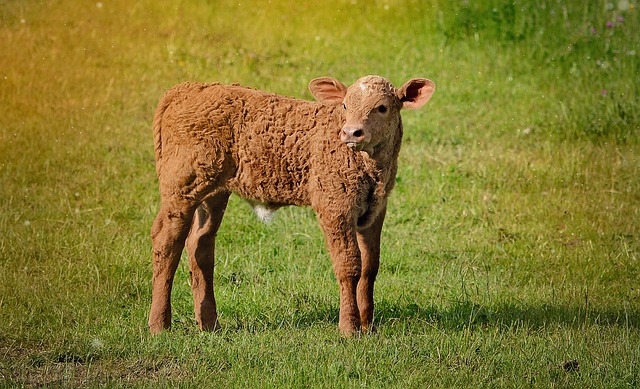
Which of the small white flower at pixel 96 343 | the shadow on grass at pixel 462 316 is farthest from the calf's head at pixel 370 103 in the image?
the small white flower at pixel 96 343

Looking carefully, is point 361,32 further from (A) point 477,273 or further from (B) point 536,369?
(B) point 536,369

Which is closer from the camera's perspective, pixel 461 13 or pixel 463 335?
pixel 463 335

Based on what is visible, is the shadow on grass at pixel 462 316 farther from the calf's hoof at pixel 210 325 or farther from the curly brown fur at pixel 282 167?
the curly brown fur at pixel 282 167

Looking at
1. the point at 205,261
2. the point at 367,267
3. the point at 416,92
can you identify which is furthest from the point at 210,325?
the point at 416,92

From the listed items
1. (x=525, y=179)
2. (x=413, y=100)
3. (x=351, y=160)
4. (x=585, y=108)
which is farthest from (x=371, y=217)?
(x=585, y=108)

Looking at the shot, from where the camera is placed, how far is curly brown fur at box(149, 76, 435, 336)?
7.88m

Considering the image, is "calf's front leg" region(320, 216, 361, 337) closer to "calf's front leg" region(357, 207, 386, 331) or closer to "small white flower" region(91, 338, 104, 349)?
"calf's front leg" region(357, 207, 386, 331)

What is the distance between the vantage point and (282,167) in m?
8.08

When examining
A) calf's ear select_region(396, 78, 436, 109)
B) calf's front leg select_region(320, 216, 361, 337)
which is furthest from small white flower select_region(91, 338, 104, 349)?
calf's ear select_region(396, 78, 436, 109)

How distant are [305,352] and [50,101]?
26.8 ft

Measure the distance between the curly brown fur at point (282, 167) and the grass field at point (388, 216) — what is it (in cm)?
53

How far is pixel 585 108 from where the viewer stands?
1447 centimetres

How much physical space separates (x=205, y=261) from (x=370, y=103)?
1.97 m

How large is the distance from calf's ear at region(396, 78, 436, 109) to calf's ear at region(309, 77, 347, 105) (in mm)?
449
